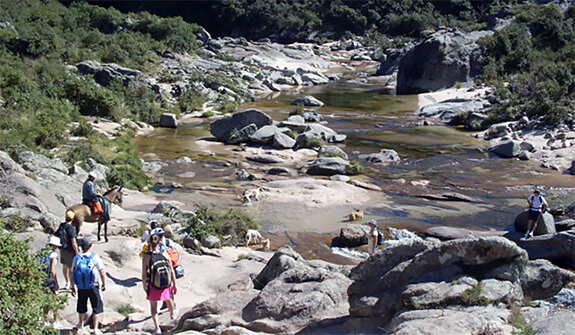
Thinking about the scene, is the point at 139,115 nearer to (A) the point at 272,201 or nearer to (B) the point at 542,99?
(A) the point at 272,201

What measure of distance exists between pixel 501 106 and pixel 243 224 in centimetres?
2481

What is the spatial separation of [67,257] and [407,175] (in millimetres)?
17749

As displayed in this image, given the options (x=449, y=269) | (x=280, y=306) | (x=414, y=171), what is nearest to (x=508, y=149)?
(x=414, y=171)

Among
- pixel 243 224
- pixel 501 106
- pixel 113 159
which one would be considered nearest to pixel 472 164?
pixel 501 106

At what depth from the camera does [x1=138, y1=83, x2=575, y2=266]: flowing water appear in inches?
777

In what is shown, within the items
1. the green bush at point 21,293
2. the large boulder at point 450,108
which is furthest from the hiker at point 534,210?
the large boulder at point 450,108

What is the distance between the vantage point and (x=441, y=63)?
48.6m

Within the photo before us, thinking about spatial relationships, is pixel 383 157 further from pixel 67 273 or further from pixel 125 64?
pixel 125 64

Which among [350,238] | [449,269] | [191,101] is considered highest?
[449,269]

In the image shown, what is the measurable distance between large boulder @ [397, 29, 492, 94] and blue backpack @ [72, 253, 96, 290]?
4375 cm

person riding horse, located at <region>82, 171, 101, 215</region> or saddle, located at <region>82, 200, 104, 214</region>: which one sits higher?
person riding horse, located at <region>82, 171, 101, 215</region>

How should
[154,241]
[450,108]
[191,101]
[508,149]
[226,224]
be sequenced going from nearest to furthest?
[154,241]
[226,224]
[508,149]
[450,108]
[191,101]

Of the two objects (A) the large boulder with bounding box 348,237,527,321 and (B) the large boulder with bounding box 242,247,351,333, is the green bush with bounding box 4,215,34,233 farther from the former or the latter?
(A) the large boulder with bounding box 348,237,527,321

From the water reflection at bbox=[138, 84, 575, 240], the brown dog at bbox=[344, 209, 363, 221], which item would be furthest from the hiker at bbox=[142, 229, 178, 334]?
the brown dog at bbox=[344, 209, 363, 221]
